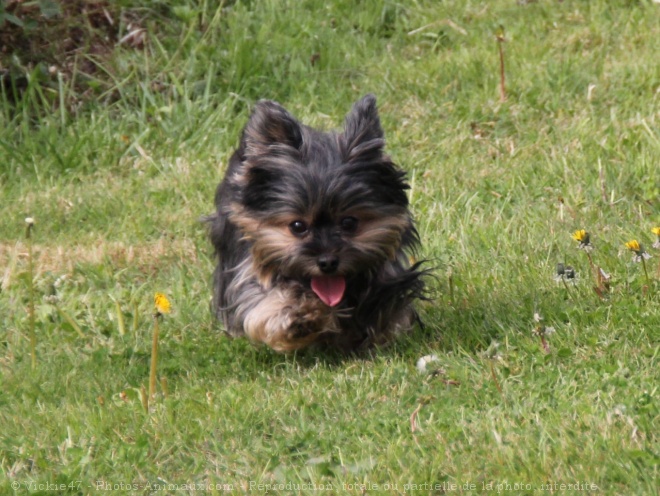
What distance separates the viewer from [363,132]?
480cm

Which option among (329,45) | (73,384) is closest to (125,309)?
(73,384)

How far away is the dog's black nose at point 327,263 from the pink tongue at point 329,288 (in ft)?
0.60

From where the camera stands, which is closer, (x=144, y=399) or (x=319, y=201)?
(x=144, y=399)

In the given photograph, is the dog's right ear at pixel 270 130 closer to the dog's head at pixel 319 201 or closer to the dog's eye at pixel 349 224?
the dog's head at pixel 319 201

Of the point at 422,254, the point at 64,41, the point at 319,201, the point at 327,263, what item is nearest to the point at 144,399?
the point at 327,263

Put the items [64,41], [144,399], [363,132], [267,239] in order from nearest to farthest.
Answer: [144,399] → [267,239] → [363,132] → [64,41]

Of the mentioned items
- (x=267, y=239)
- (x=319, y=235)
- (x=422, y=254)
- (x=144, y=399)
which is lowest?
(x=422, y=254)

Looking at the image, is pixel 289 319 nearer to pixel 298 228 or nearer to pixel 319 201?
pixel 298 228

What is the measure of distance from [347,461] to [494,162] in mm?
3629

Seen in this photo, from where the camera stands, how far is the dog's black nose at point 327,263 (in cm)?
454

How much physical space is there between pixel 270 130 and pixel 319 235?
540mm

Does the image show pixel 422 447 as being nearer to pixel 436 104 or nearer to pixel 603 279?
pixel 603 279

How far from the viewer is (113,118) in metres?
8.29

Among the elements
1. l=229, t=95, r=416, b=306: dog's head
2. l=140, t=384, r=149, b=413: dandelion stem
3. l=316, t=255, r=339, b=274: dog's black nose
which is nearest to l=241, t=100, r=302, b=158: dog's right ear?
l=229, t=95, r=416, b=306: dog's head
